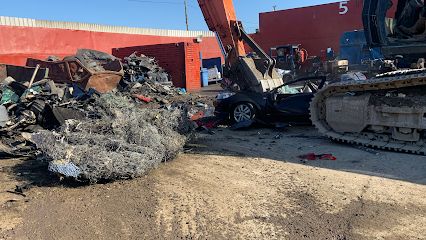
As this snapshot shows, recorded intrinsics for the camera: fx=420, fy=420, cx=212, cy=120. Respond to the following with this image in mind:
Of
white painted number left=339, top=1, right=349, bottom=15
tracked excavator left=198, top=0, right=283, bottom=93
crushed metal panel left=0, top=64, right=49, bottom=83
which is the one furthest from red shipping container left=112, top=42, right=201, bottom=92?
white painted number left=339, top=1, right=349, bottom=15

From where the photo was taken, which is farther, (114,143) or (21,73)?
(21,73)

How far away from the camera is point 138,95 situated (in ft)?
49.8

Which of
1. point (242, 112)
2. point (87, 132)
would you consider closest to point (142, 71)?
point (242, 112)

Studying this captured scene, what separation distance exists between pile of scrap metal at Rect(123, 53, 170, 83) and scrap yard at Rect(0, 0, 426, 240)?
158 inches

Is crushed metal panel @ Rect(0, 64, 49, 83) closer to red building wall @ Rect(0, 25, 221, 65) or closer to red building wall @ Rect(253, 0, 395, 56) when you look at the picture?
red building wall @ Rect(0, 25, 221, 65)

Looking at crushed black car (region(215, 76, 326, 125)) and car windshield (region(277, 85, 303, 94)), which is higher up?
car windshield (region(277, 85, 303, 94))

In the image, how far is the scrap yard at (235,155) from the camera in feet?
14.5

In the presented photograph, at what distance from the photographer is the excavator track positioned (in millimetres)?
7102

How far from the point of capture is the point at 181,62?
805 inches

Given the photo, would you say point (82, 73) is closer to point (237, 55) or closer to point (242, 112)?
point (237, 55)

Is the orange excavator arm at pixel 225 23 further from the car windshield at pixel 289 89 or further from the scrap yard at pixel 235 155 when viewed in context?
the car windshield at pixel 289 89

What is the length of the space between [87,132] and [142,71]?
41.2 ft

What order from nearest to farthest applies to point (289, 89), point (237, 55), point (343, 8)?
point (289, 89) → point (237, 55) → point (343, 8)

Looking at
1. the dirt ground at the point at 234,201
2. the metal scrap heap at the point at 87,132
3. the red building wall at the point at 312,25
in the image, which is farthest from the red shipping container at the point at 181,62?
the dirt ground at the point at 234,201
